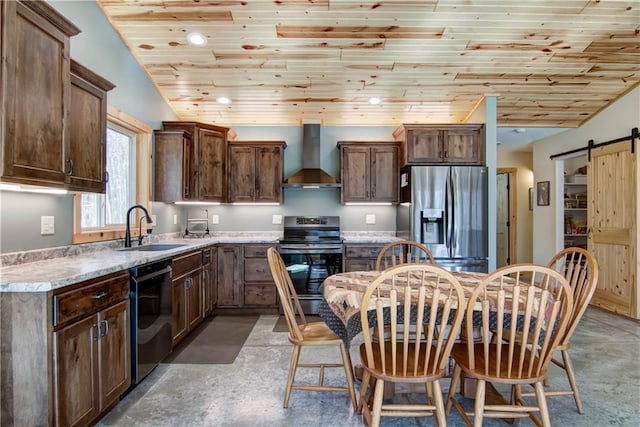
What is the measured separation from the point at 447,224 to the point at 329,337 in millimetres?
2417

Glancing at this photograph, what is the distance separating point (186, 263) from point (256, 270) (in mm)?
1128

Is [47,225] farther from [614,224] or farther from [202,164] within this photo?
[614,224]

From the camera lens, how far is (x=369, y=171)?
14.8 ft

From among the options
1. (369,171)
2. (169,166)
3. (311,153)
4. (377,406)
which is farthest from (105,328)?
(369,171)

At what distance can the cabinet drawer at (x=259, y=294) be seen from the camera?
13.8 ft

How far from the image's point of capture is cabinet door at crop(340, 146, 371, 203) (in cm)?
452

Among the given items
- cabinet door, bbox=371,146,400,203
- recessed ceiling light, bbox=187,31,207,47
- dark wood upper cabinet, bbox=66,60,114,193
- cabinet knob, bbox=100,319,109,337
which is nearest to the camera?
cabinet knob, bbox=100,319,109,337

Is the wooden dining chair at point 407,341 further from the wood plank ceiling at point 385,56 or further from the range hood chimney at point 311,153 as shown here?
the range hood chimney at point 311,153

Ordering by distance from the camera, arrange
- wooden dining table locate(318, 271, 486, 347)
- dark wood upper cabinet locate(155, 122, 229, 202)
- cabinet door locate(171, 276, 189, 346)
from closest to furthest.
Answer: wooden dining table locate(318, 271, 486, 347) → cabinet door locate(171, 276, 189, 346) → dark wood upper cabinet locate(155, 122, 229, 202)

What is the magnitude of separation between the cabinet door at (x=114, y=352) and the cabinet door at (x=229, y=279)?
196 centimetres

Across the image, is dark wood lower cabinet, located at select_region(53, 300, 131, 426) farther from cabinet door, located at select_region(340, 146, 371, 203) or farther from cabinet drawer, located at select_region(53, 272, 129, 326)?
cabinet door, located at select_region(340, 146, 371, 203)

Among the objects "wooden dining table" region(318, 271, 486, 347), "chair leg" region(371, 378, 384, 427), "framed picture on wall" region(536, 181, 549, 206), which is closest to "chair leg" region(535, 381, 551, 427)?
"wooden dining table" region(318, 271, 486, 347)

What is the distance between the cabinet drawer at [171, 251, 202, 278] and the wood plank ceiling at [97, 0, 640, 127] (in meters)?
2.08

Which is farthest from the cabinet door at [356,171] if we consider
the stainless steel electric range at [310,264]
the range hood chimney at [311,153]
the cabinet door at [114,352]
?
the cabinet door at [114,352]
